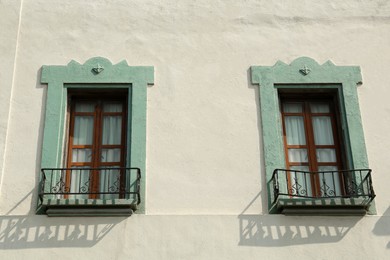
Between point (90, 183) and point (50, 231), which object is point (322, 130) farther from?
point (50, 231)

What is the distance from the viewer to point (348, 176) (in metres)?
10.6

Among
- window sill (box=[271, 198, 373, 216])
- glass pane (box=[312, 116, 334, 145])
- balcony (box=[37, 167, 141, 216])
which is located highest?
glass pane (box=[312, 116, 334, 145])

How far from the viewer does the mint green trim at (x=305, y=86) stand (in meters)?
10.6

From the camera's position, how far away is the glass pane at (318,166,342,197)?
34.7 ft

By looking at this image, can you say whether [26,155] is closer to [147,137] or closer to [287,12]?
[147,137]

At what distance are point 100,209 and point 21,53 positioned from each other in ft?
9.90

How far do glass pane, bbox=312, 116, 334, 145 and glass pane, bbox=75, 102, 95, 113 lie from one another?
11.5 ft

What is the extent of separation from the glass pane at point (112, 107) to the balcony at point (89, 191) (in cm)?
114

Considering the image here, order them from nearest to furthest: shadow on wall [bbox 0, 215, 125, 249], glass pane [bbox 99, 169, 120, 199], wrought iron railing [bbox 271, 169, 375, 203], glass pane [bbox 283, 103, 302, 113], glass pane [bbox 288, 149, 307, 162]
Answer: shadow on wall [bbox 0, 215, 125, 249] < wrought iron railing [bbox 271, 169, 375, 203] < glass pane [bbox 99, 169, 120, 199] < glass pane [bbox 288, 149, 307, 162] < glass pane [bbox 283, 103, 302, 113]

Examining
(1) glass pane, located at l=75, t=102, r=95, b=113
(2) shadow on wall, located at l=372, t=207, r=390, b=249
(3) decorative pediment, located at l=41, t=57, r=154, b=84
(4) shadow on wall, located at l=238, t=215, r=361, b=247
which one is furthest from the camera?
(1) glass pane, located at l=75, t=102, r=95, b=113

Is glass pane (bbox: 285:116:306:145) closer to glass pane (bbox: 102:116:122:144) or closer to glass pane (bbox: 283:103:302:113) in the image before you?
glass pane (bbox: 283:103:302:113)

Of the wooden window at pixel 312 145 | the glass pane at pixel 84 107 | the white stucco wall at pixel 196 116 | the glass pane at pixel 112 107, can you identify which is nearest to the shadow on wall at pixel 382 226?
the white stucco wall at pixel 196 116

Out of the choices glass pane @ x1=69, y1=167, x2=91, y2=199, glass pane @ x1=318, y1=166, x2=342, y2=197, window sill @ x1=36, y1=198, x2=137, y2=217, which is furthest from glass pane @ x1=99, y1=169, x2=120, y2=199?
glass pane @ x1=318, y1=166, x2=342, y2=197

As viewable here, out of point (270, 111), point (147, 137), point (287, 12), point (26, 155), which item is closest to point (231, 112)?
point (270, 111)
